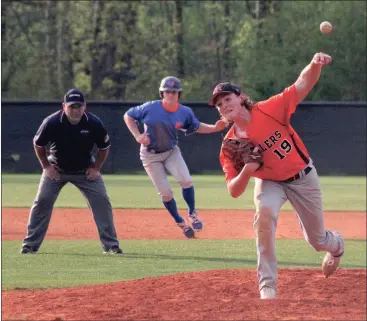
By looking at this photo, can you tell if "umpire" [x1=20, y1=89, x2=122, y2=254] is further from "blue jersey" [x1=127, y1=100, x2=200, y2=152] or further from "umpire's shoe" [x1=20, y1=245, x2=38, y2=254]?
"blue jersey" [x1=127, y1=100, x2=200, y2=152]

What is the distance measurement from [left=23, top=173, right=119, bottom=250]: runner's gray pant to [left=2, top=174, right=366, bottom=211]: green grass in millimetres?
6213

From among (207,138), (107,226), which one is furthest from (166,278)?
(207,138)

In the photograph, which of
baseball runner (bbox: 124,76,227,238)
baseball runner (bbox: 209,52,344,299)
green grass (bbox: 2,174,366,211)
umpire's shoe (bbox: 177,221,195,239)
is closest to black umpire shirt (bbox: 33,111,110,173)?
baseball runner (bbox: 124,76,227,238)

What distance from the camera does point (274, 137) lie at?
260 inches

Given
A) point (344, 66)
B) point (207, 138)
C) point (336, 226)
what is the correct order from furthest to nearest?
1. point (344, 66)
2. point (207, 138)
3. point (336, 226)

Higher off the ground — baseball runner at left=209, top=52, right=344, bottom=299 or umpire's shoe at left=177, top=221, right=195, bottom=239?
baseball runner at left=209, top=52, right=344, bottom=299

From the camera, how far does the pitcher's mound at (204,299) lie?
223 inches

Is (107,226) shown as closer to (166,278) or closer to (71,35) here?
(166,278)

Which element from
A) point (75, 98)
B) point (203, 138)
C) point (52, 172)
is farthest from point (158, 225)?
point (203, 138)

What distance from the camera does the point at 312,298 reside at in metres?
6.59

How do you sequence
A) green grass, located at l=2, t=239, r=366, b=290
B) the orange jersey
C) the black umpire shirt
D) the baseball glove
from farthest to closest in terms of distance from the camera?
the black umpire shirt, green grass, located at l=2, t=239, r=366, b=290, the orange jersey, the baseball glove

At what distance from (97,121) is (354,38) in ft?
75.6

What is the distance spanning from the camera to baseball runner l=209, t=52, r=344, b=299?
6.49 m

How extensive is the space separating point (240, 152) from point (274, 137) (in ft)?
1.02
